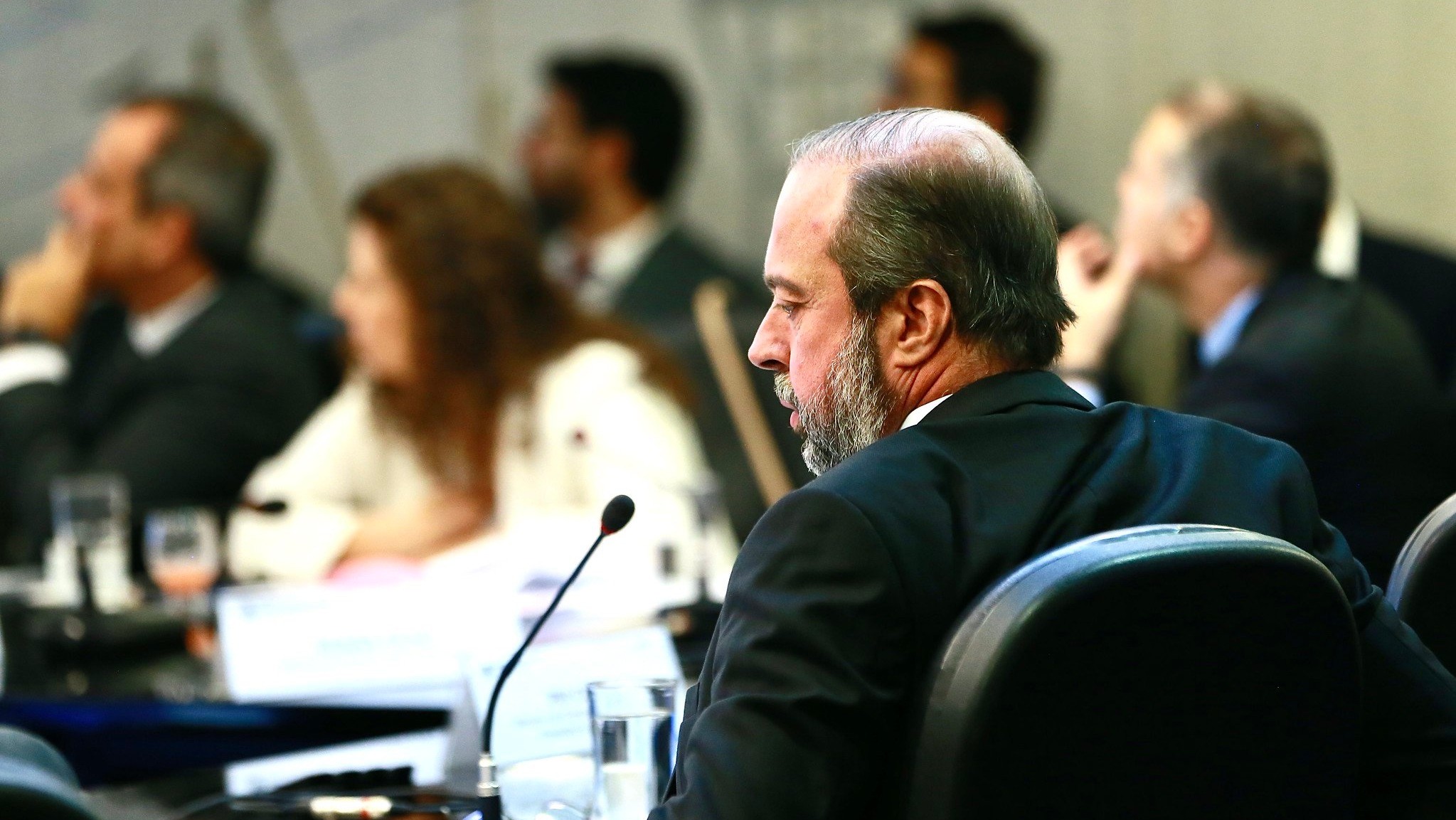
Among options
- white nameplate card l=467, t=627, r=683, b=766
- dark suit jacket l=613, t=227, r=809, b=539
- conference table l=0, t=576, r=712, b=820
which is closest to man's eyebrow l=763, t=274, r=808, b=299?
white nameplate card l=467, t=627, r=683, b=766

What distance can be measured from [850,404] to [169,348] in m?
3.13

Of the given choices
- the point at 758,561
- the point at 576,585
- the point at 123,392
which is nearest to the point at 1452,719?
the point at 758,561

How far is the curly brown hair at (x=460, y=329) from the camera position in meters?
3.29

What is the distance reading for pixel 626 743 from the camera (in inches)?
47.8

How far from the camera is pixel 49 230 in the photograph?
5137 mm

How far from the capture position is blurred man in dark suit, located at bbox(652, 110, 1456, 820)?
897 mm

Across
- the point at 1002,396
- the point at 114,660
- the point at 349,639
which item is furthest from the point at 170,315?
the point at 1002,396

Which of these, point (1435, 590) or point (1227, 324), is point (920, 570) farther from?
point (1227, 324)

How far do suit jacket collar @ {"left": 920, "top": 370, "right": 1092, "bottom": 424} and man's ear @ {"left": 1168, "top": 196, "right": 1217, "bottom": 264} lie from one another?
5.95 feet

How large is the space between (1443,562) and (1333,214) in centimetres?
298

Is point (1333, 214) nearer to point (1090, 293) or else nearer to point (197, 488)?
point (1090, 293)

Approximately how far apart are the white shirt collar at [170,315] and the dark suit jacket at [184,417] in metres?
0.04

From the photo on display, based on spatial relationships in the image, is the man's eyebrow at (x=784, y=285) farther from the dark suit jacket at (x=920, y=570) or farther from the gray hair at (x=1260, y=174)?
the gray hair at (x=1260, y=174)

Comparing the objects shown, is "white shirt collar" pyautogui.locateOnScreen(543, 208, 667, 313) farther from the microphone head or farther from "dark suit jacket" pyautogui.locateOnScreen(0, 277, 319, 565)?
the microphone head
